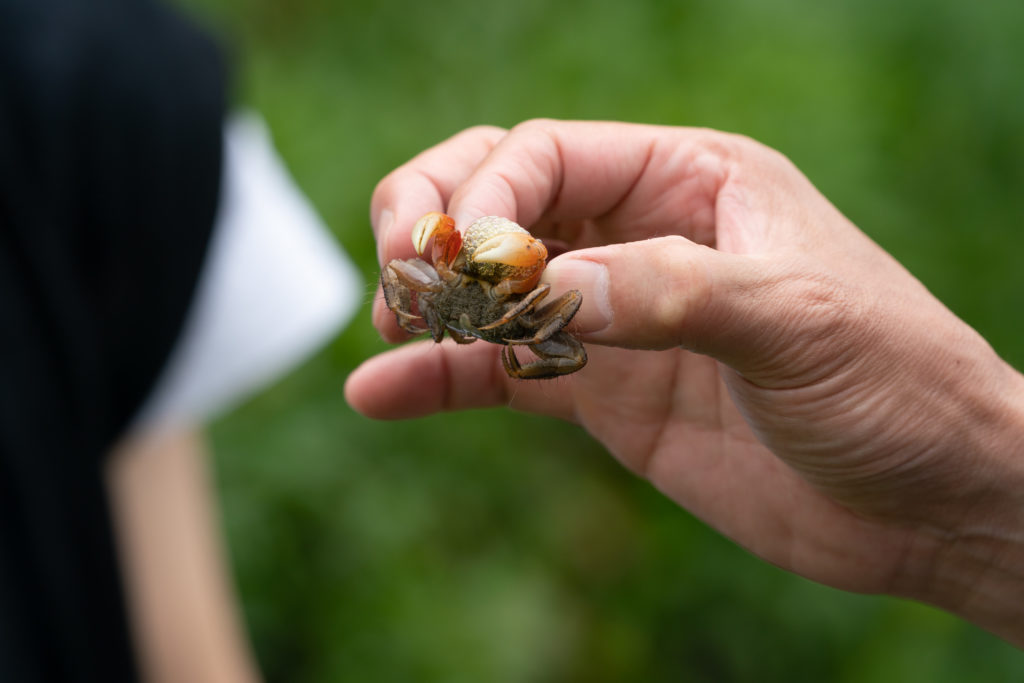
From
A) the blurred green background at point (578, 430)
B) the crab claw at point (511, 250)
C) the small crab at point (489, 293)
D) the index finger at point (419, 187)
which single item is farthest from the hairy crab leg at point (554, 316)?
the blurred green background at point (578, 430)

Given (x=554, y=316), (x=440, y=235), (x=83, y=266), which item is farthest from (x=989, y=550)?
(x=83, y=266)

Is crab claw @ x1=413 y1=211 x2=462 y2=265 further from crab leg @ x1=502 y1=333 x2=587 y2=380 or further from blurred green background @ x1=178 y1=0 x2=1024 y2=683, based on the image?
blurred green background @ x1=178 y1=0 x2=1024 y2=683

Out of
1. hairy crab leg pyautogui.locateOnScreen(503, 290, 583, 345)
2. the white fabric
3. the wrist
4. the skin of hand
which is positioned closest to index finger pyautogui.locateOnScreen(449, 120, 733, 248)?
the skin of hand

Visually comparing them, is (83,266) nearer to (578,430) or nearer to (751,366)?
(751,366)

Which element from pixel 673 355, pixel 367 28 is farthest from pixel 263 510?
pixel 367 28

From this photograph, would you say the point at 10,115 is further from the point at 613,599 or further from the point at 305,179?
the point at 613,599

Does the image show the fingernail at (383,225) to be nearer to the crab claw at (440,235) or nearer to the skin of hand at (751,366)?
the skin of hand at (751,366)
